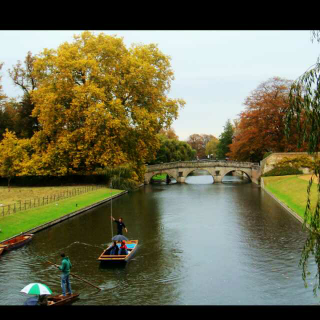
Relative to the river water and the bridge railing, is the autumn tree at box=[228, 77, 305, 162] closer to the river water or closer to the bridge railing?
the bridge railing

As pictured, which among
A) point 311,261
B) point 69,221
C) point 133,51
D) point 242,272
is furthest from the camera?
point 133,51

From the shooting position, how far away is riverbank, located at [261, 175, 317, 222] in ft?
112

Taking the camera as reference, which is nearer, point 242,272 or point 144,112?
point 242,272

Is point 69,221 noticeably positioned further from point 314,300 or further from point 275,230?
point 314,300

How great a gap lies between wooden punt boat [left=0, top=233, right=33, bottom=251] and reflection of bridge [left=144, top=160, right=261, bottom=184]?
47795 mm

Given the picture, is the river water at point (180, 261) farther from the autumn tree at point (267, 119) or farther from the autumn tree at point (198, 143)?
the autumn tree at point (198, 143)

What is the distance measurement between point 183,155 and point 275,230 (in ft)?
225

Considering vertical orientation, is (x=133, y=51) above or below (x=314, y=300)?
above

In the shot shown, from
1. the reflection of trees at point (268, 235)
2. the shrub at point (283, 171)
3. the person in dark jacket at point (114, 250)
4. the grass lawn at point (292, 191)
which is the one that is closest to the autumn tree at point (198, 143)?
the shrub at point (283, 171)

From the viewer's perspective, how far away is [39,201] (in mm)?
39406

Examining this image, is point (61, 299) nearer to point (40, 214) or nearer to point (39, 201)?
point (40, 214)

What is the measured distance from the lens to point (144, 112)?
5459 cm

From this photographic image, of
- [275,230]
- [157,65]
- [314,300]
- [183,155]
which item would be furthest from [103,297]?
[183,155]

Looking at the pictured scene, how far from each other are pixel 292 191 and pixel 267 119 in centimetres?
2636
